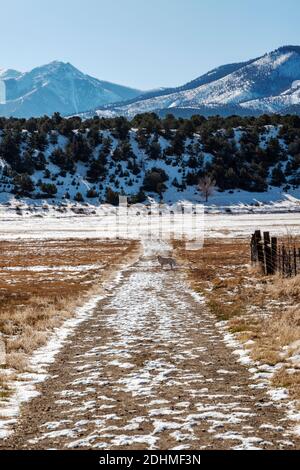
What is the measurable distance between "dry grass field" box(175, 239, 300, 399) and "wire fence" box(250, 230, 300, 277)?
645 mm

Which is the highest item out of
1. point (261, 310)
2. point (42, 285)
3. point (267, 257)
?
point (267, 257)

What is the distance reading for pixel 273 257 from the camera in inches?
1081

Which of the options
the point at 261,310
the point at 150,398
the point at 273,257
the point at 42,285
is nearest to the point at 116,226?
the point at 42,285

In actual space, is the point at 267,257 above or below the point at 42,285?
above

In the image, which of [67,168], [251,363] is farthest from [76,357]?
[67,168]

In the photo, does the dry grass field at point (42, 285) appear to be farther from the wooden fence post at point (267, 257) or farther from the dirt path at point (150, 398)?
the wooden fence post at point (267, 257)

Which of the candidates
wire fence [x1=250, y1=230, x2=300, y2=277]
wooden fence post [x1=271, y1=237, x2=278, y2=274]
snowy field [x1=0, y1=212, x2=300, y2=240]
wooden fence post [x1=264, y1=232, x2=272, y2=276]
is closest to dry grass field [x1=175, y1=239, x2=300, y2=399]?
wooden fence post [x1=264, y1=232, x2=272, y2=276]

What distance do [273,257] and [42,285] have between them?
45.4 feet

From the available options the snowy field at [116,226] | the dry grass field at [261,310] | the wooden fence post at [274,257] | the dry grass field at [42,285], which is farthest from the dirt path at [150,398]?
the snowy field at [116,226]

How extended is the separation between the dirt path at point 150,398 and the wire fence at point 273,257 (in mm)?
8558

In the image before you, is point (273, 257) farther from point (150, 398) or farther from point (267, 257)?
point (150, 398)

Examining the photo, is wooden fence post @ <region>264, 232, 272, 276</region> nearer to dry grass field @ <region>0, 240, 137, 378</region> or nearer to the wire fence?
the wire fence

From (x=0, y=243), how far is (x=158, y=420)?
68.9m

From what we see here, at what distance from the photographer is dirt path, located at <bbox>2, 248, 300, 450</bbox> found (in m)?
7.43
